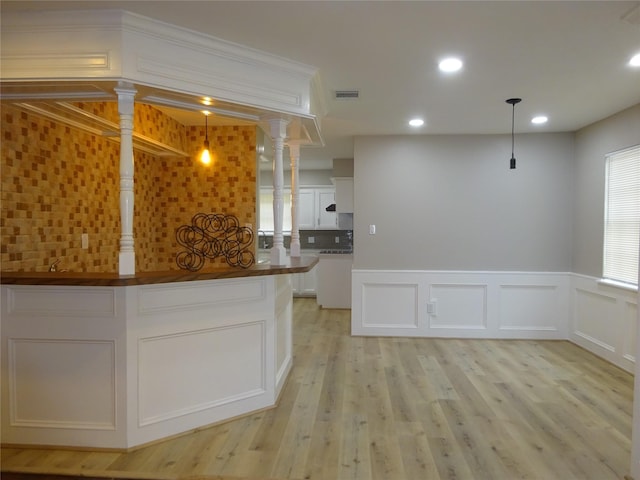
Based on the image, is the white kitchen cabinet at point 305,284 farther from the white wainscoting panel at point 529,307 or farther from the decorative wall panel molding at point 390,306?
the white wainscoting panel at point 529,307

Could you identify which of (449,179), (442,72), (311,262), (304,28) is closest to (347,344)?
(311,262)

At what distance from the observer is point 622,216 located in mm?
4137

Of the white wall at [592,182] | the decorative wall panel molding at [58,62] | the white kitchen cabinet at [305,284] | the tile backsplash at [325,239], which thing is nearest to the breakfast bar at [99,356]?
the decorative wall panel molding at [58,62]

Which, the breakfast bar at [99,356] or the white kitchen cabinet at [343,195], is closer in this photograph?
the breakfast bar at [99,356]

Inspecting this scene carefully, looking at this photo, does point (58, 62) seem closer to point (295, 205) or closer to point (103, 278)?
point (103, 278)

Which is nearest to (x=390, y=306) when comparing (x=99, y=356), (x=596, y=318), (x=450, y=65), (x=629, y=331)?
(x=596, y=318)

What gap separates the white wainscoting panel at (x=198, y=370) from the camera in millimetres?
2562

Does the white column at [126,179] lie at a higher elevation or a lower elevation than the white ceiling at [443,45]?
lower

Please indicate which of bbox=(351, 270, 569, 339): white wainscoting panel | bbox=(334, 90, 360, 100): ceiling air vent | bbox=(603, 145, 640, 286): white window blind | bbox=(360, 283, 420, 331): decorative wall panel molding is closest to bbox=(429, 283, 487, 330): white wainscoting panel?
bbox=(351, 270, 569, 339): white wainscoting panel

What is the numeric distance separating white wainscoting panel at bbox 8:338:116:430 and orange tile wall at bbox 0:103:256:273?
61 cm

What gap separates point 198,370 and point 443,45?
2.62m

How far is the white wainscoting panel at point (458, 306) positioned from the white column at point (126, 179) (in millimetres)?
3743

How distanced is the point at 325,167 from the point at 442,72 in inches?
197

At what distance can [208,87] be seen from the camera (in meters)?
2.59
